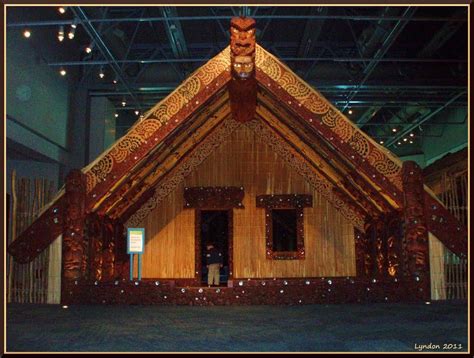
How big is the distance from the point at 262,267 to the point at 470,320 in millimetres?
5994

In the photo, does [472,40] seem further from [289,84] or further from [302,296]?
[302,296]

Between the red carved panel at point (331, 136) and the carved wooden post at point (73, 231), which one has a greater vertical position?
the red carved panel at point (331, 136)

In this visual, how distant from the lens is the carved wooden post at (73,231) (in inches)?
273

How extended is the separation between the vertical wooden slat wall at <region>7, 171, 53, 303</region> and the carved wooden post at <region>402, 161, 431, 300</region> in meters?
4.96

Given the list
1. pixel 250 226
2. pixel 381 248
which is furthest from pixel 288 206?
pixel 381 248

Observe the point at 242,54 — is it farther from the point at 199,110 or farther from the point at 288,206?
the point at 288,206

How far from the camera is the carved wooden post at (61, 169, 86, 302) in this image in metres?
6.93

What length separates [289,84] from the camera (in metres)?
7.15

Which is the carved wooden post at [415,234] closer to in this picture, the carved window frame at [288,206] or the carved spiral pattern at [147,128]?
the carved window frame at [288,206]

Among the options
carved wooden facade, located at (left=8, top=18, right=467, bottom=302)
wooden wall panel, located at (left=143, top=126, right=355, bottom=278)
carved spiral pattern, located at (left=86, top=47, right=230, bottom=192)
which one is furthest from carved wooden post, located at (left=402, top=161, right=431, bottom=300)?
carved spiral pattern, located at (left=86, top=47, right=230, bottom=192)

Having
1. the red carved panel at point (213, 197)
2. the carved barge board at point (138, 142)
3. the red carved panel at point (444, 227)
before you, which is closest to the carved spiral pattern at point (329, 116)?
the red carved panel at point (444, 227)

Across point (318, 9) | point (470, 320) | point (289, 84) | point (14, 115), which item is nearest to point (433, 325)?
point (470, 320)

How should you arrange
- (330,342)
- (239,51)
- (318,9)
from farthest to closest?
(318,9), (239,51), (330,342)

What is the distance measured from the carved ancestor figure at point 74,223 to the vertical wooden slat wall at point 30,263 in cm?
44
